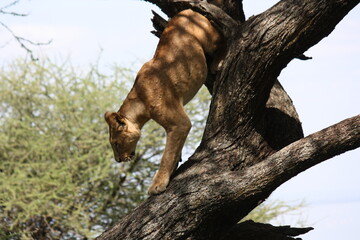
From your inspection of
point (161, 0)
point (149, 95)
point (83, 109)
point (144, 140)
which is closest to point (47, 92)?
point (83, 109)

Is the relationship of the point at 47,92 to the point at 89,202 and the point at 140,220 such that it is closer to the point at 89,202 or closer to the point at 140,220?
the point at 89,202

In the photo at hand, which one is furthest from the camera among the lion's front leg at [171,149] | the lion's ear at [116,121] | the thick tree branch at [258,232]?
the thick tree branch at [258,232]

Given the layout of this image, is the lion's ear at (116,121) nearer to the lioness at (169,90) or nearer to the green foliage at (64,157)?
the lioness at (169,90)

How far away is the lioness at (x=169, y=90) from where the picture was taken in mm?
4527

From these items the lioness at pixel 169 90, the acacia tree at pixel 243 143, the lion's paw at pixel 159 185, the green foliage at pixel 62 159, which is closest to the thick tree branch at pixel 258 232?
the acacia tree at pixel 243 143

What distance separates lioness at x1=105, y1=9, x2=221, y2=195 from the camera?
4.53 metres

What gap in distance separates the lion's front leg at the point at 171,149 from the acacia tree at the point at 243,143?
0.06 m

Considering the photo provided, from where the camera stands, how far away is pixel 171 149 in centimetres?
450

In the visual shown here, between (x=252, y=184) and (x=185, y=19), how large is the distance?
4.80ft

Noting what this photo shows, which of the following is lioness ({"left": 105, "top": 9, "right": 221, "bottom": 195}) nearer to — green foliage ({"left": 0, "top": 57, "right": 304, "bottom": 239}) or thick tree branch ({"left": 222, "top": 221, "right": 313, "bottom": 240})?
thick tree branch ({"left": 222, "top": 221, "right": 313, "bottom": 240})

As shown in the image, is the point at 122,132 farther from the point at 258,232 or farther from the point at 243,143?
the point at 258,232

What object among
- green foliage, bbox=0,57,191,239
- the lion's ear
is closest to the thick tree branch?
the lion's ear

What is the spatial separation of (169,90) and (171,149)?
0.45 metres

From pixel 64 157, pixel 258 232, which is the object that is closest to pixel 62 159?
pixel 64 157
